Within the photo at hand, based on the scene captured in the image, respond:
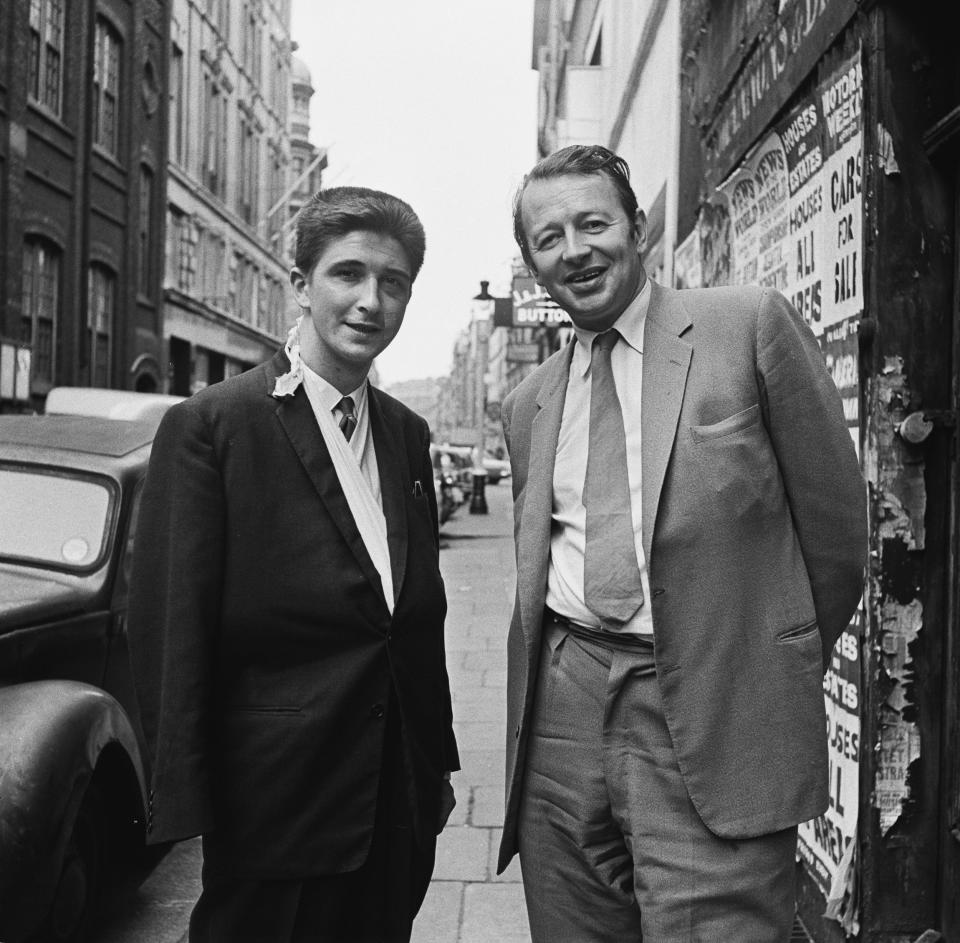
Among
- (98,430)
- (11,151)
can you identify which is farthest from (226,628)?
(11,151)

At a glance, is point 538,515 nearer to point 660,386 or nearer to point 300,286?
point 660,386

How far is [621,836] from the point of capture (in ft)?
→ 7.71

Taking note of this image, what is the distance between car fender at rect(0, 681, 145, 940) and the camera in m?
3.23

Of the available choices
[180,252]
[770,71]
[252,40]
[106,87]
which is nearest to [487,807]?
[770,71]

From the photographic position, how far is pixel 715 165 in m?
5.59

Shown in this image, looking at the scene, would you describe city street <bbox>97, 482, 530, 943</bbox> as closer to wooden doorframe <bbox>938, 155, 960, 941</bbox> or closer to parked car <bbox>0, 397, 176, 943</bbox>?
parked car <bbox>0, 397, 176, 943</bbox>

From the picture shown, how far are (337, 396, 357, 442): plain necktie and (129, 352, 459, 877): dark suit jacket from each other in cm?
17

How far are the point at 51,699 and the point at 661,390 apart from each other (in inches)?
90.5

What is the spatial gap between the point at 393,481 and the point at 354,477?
5.0 inches

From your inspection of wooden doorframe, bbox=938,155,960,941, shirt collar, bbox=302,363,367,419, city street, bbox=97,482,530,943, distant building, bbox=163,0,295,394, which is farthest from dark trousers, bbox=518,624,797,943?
distant building, bbox=163,0,295,394

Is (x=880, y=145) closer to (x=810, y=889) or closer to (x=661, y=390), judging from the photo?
(x=661, y=390)

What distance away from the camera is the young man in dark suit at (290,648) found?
2.32 metres

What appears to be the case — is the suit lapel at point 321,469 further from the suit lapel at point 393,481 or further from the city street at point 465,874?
the city street at point 465,874

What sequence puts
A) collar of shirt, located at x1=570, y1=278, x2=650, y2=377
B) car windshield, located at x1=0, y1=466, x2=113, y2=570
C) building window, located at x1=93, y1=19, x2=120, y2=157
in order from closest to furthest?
collar of shirt, located at x1=570, y1=278, x2=650, y2=377
car windshield, located at x1=0, y1=466, x2=113, y2=570
building window, located at x1=93, y1=19, x2=120, y2=157
